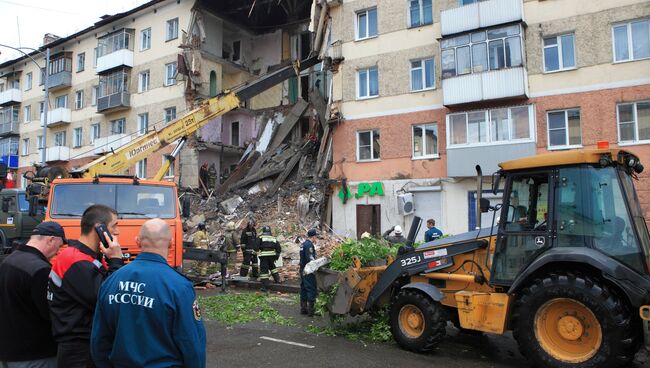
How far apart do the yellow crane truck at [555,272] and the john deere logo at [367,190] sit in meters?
14.2

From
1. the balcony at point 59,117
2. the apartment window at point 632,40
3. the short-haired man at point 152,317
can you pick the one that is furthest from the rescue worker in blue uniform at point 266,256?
the balcony at point 59,117

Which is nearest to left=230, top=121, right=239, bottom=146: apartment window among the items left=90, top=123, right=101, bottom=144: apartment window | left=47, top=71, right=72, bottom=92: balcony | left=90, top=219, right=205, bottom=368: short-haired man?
left=90, top=123, right=101, bottom=144: apartment window

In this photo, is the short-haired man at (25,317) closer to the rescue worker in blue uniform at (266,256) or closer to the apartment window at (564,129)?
the rescue worker in blue uniform at (266,256)

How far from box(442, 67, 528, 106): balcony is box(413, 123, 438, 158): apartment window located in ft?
5.21

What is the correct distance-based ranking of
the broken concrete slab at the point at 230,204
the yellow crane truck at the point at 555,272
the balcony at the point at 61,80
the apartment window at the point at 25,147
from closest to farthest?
the yellow crane truck at the point at 555,272
the broken concrete slab at the point at 230,204
the balcony at the point at 61,80
the apartment window at the point at 25,147

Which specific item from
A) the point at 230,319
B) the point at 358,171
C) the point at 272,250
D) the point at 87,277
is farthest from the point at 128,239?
the point at 358,171

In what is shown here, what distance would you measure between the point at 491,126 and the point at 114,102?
84.5ft

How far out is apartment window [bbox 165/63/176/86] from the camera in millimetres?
30578

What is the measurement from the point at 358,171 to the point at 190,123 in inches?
369

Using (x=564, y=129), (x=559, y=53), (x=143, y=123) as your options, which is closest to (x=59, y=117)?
(x=143, y=123)

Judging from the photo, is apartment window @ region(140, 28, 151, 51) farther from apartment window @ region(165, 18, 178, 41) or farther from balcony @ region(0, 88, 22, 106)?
balcony @ region(0, 88, 22, 106)

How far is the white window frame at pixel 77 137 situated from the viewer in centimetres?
3637

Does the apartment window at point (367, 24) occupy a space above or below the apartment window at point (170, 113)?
above

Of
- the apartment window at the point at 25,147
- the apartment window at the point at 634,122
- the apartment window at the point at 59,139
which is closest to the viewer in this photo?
the apartment window at the point at 634,122
